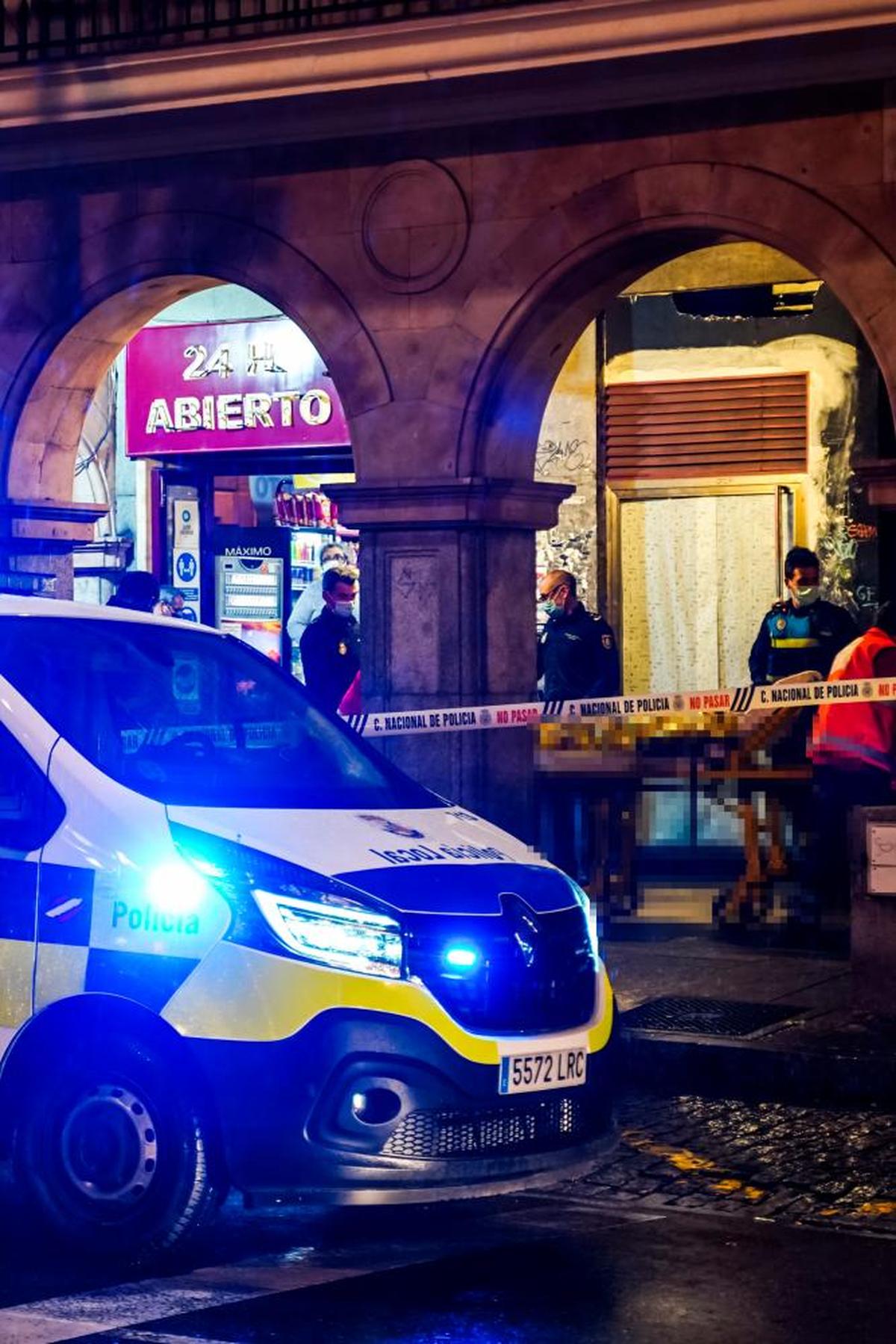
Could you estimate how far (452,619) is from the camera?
45.7 ft

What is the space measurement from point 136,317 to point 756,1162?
852cm

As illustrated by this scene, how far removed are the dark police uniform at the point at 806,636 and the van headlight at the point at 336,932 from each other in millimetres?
7607

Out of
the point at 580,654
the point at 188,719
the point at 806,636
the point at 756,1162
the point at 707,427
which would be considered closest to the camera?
the point at 188,719

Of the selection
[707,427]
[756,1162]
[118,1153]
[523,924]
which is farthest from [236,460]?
[118,1153]

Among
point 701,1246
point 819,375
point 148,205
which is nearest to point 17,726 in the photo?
point 701,1246

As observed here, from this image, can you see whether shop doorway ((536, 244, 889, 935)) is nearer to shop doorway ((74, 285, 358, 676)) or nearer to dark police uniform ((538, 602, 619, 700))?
dark police uniform ((538, 602, 619, 700))

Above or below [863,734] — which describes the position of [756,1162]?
below

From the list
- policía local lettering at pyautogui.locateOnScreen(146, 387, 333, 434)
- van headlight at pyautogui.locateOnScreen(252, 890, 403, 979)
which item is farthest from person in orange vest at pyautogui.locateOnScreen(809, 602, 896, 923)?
policía local lettering at pyautogui.locateOnScreen(146, 387, 333, 434)

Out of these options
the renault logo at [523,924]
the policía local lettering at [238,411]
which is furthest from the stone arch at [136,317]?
the renault logo at [523,924]

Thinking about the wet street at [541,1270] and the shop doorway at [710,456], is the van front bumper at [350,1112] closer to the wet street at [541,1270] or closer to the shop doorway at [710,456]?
the wet street at [541,1270]

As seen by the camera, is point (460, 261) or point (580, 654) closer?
point (460, 261)

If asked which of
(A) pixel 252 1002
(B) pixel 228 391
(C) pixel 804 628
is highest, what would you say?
(B) pixel 228 391

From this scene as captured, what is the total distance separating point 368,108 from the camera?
13.7 meters

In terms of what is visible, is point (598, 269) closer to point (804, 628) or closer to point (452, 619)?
point (452, 619)
